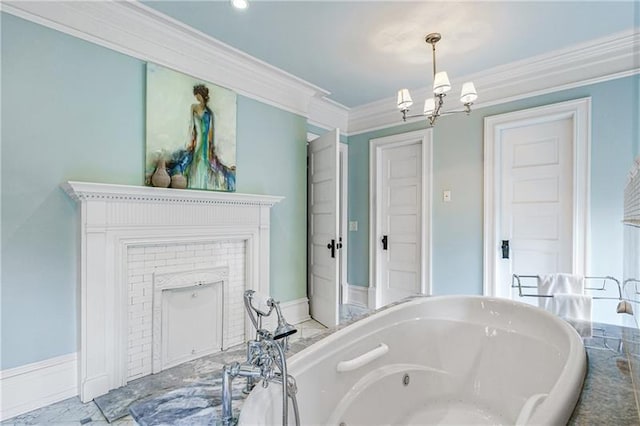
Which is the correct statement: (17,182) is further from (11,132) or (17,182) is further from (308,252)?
(308,252)

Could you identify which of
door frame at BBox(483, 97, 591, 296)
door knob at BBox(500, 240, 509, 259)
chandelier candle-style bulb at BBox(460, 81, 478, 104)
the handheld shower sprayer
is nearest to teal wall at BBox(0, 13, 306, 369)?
the handheld shower sprayer

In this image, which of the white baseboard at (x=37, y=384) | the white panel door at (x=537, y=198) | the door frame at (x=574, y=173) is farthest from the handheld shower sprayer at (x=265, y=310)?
the white panel door at (x=537, y=198)

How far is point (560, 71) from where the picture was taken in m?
2.62

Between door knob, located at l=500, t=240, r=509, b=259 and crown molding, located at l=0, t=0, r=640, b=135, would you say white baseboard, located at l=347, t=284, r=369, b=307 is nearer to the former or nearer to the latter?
door knob, located at l=500, t=240, r=509, b=259

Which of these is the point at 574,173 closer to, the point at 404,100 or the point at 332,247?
the point at 404,100

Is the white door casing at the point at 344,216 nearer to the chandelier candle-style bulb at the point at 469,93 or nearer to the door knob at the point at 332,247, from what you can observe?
the door knob at the point at 332,247

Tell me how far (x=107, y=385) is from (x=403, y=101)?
275cm

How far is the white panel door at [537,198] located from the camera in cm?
267

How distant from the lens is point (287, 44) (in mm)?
2469

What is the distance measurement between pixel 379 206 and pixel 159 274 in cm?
254

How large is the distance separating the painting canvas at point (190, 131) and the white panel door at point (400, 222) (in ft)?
6.38

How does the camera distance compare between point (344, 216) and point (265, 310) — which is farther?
point (344, 216)

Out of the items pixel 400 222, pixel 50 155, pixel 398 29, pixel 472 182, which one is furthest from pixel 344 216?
pixel 50 155

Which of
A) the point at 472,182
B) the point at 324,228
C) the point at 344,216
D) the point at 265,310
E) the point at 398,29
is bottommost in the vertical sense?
the point at 265,310
